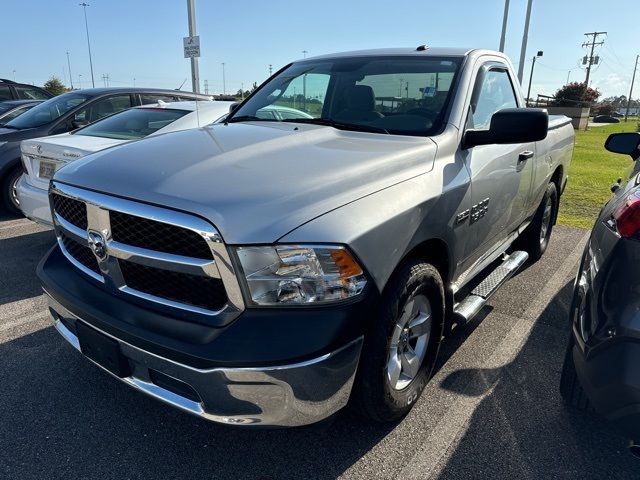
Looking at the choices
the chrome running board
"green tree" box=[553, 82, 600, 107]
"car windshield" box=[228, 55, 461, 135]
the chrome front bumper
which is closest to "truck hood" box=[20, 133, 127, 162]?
"car windshield" box=[228, 55, 461, 135]

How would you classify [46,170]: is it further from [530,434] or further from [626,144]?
[626,144]

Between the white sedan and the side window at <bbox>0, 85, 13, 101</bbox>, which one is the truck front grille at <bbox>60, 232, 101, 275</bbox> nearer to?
the white sedan

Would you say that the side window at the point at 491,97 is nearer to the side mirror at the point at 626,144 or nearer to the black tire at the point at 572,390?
the side mirror at the point at 626,144

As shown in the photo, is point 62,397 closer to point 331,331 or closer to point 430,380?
point 331,331

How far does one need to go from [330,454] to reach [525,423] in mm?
1056

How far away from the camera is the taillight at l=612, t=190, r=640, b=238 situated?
184 centimetres

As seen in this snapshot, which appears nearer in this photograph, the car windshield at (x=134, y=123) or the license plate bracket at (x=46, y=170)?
the license plate bracket at (x=46, y=170)

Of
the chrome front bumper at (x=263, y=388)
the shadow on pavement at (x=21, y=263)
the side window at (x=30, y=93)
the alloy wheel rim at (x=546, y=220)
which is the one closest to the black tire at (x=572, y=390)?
the chrome front bumper at (x=263, y=388)

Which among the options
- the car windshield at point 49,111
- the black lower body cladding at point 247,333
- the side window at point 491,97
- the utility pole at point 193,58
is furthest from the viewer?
the utility pole at point 193,58

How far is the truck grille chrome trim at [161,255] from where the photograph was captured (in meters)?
1.79

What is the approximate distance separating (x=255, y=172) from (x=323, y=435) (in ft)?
4.41

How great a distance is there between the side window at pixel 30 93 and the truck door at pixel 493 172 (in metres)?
13.6

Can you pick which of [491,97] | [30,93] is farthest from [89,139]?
[30,93]

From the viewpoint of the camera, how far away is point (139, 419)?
2496mm
